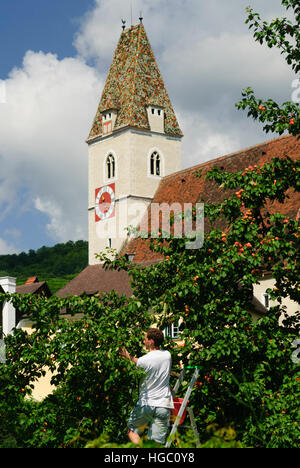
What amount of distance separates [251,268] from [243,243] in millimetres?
445

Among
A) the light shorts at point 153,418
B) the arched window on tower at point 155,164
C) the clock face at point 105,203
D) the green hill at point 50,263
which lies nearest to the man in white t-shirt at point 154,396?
the light shorts at point 153,418

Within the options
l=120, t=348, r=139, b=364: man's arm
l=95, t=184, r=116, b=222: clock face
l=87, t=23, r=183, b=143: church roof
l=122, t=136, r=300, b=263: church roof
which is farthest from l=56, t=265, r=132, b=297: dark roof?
l=120, t=348, r=139, b=364: man's arm

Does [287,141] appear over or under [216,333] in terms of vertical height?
over

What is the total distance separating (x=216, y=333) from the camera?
328 inches

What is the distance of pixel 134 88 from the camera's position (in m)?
54.5

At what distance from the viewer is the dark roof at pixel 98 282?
38.7m

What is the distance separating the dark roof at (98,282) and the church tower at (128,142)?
874cm

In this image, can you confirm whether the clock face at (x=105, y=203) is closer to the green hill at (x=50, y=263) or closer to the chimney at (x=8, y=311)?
the chimney at (x=8, y=311)

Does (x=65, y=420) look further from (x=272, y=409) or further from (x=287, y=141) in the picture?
(x=287, y=141)

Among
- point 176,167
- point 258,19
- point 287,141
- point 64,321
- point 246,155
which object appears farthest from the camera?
point 176,167

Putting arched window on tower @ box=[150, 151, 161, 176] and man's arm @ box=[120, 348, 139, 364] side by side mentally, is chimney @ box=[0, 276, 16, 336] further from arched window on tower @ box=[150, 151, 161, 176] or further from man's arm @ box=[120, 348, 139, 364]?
man's arm @ box=[120, 348, 139, 364]

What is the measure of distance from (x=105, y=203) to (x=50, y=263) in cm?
6112

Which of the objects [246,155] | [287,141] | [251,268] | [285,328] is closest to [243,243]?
[251,268]

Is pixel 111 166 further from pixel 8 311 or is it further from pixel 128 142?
pixel 8 311
